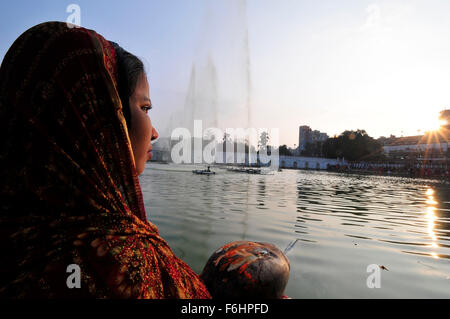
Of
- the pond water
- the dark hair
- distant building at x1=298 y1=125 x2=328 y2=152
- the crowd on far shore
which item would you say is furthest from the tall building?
the dark hair

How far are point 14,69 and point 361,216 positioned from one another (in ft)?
28.2

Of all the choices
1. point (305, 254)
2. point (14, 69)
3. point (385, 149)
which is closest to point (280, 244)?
point (305, 254)

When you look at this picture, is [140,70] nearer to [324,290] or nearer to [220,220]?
[324,290]

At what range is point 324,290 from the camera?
10.2ft

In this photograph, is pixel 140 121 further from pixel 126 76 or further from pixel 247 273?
pixel 247 273

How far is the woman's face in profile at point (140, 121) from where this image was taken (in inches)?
48.3

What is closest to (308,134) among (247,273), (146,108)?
(247,273)

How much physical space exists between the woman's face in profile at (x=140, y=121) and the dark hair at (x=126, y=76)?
18 millimetres

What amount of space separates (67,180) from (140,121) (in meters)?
0.43

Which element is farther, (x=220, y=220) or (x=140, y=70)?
(x=220, y=220)

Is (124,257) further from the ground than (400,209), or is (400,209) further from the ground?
(124,257)

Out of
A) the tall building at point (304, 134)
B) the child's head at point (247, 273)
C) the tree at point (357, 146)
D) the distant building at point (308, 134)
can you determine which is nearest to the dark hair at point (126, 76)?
the child's head at point (247, 273)

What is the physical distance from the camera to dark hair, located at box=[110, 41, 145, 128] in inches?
47.8

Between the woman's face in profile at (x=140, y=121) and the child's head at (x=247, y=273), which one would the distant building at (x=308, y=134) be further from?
the woman's face in profile at (x=140, y=121)
